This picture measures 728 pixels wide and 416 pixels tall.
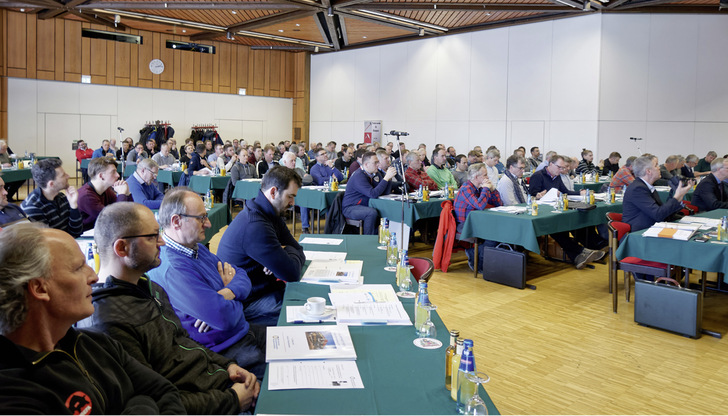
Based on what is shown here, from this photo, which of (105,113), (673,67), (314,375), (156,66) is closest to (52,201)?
(314,375)

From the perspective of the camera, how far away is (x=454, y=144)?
1591cm

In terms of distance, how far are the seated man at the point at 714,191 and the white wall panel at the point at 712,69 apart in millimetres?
6620

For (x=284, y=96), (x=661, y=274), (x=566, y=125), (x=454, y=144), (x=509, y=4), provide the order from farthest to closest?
(x=284, y=96) → (x=454, y=144) → (x=566, y=125) → (x=509, y=4) → (x=661, y=274)

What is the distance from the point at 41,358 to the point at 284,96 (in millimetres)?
20315

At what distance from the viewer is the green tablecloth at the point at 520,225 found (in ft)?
18.6

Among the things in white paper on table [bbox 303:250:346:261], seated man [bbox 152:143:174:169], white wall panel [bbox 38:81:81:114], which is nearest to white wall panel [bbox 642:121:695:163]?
seated man [bbox 152:143:174:169]

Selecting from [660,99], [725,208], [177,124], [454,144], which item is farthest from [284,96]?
[725,208]

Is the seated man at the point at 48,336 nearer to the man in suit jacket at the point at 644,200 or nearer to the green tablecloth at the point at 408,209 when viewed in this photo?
the man in suit jacket at the point at 644,200

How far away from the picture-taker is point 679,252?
4586 mm

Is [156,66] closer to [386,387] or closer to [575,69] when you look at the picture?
[575,69]

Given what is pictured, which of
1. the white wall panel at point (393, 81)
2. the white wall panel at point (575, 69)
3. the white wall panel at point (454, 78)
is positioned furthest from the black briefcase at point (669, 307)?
the white wall panel at point (393, 81)

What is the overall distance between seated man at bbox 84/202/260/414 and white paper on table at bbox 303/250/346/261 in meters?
1.54

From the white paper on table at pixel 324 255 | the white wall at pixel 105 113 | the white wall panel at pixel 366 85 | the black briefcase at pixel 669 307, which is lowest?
the black briefcase at pixel 669 307

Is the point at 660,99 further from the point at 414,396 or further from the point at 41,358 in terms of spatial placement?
the point at 41,358
